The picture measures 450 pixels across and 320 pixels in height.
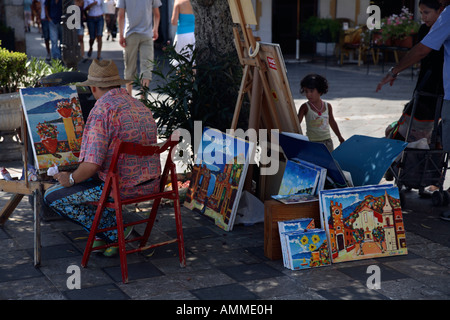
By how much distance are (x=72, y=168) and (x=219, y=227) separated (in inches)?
48.5

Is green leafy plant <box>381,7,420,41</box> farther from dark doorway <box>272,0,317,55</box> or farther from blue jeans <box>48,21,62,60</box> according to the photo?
blue jeans <box>48,21,62,60</box>

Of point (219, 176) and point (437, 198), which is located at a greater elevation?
point (219, 176)

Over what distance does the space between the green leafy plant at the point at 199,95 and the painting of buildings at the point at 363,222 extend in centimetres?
183

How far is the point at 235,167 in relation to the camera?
17.8ft

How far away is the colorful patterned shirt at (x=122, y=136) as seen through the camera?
4.43m

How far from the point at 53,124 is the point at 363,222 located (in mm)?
2315

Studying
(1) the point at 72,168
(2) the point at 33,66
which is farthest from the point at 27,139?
(2) the point at 33,66

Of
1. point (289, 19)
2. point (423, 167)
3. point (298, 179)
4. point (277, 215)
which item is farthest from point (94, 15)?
point (277, 215)

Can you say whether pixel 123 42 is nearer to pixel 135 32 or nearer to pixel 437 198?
pixel 135 32

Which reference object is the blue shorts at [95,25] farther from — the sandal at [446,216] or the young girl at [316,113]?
the sandal at [446,216]

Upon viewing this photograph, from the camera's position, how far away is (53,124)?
5074 millimetres
